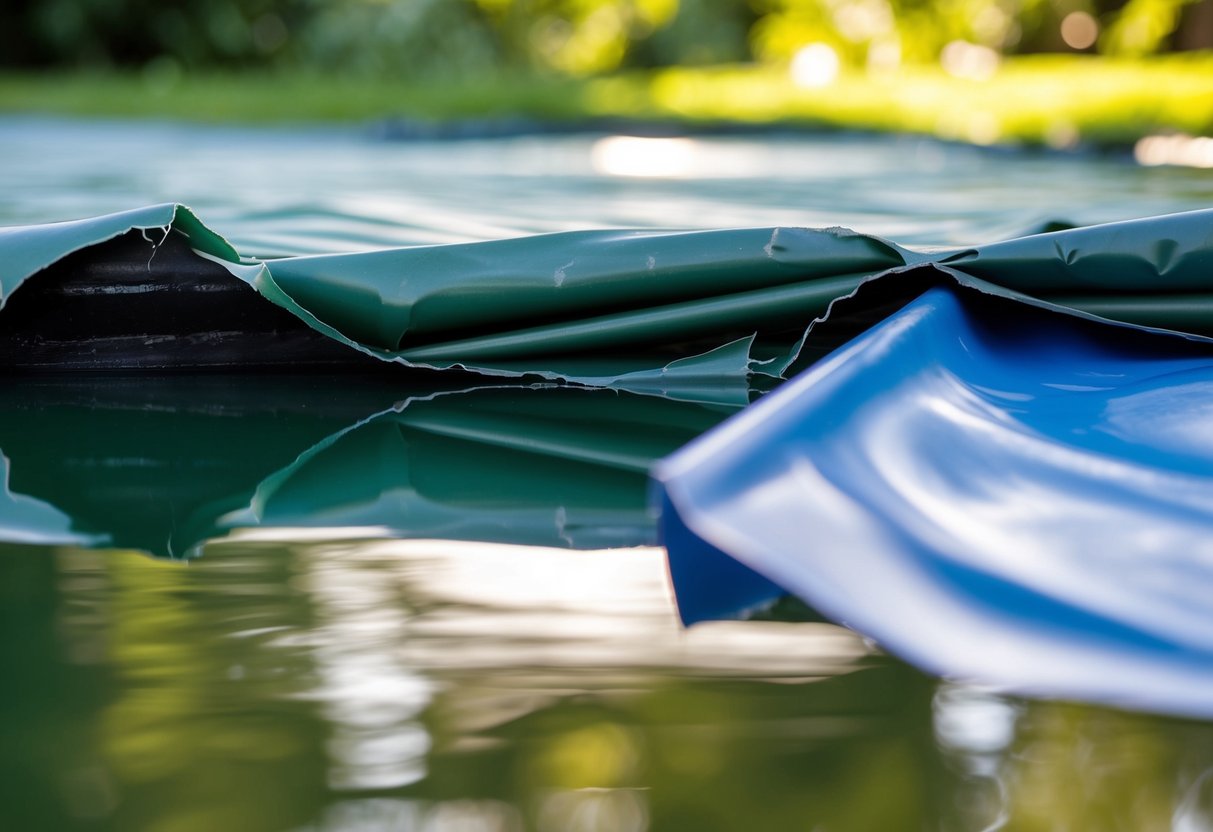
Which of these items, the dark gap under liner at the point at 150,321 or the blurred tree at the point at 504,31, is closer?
the dark gap under liner at the point at 150,321

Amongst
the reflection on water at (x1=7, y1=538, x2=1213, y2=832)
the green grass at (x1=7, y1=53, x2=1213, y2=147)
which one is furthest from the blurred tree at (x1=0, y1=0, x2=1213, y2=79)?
the reflection on water at (x1=7, y1=538, x2=1213, y2=832)

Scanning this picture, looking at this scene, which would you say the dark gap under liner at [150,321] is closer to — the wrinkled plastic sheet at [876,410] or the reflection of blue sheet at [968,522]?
the wrinkled plastic sheet at [876,410]

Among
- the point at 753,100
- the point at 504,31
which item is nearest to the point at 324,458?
the point at 753,100

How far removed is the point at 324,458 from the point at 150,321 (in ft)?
1.19

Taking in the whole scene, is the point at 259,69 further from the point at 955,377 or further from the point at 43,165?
the point at 955,377

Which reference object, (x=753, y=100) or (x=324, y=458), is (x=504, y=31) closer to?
(x=753, y=100)

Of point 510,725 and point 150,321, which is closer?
point 510,725

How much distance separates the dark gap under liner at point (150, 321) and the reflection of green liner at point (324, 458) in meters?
0.03

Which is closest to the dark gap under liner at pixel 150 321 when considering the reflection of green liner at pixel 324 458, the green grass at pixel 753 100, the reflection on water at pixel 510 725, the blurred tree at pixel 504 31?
the reflection of green liner at pixel 324 458

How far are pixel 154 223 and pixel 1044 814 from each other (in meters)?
0.97

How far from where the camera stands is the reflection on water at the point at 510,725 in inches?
22.7

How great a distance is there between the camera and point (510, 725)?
652 millimetres

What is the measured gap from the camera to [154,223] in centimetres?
122

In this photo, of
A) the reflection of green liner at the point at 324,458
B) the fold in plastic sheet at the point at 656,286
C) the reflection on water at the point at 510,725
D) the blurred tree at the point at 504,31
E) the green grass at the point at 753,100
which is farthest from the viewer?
the blurred tree at the point at 504,31
